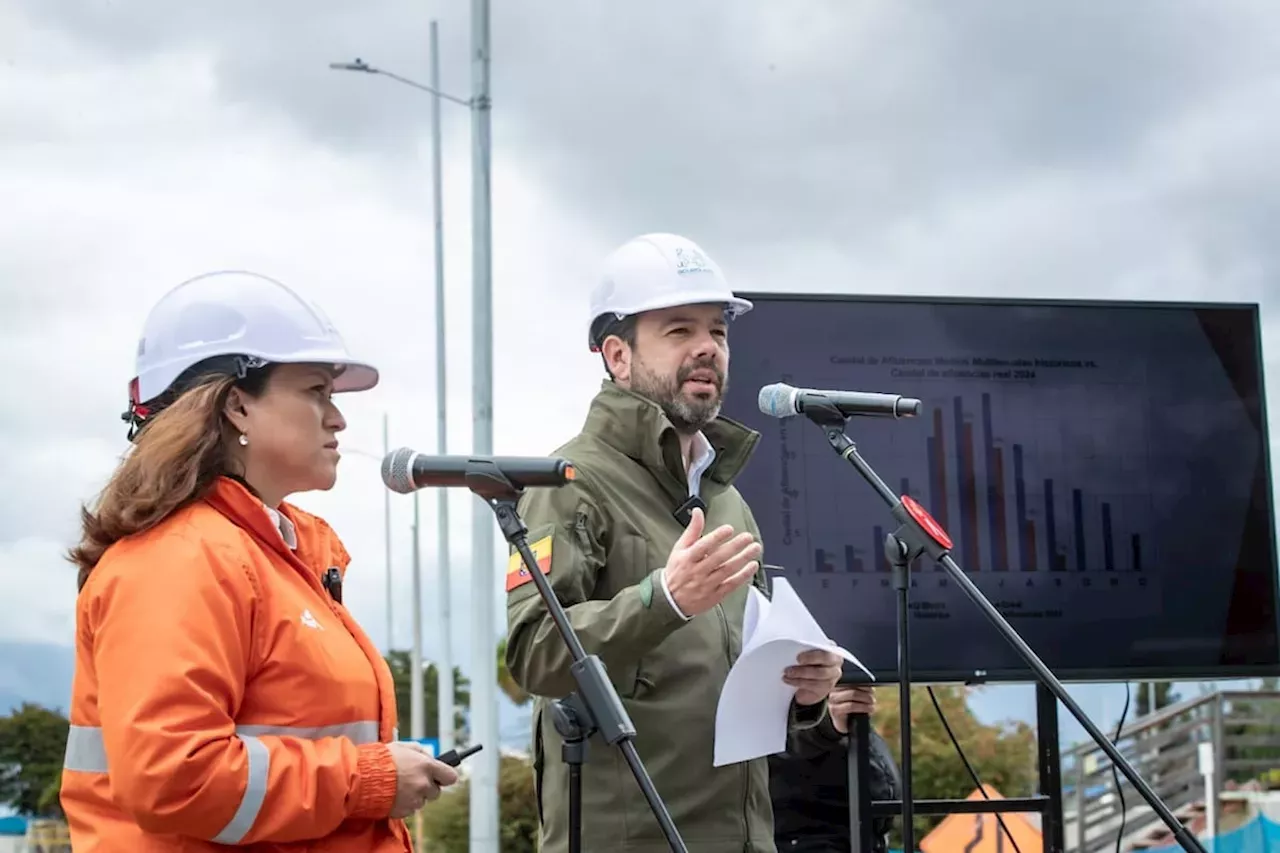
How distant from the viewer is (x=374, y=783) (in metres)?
2.33

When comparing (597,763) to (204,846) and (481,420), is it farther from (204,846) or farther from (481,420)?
(481,420)

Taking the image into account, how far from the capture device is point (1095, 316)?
4.52m

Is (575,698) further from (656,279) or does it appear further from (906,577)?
(656,279)

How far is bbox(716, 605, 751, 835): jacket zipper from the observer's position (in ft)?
10.3

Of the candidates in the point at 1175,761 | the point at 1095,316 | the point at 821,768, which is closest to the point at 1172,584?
the point at 1095,316

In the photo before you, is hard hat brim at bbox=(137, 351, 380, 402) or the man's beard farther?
the man's beard

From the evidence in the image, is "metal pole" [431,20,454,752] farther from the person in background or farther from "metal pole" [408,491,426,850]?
the person in background

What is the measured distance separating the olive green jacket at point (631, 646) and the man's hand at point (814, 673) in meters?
0.17

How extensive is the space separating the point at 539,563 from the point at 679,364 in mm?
804

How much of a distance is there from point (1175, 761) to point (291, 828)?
13.3 metres

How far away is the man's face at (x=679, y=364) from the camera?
3445 mm

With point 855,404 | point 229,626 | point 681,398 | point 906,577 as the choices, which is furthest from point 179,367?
point 906,577

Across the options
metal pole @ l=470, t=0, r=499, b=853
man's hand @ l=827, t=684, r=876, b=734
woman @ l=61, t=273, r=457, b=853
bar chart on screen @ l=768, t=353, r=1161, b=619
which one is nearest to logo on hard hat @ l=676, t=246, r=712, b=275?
bar chart on screen @ l=768, t=353, r=1161, b=619

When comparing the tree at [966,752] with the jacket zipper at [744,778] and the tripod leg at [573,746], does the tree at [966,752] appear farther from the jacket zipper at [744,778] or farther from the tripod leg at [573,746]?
the tripod leg at [573,746]
